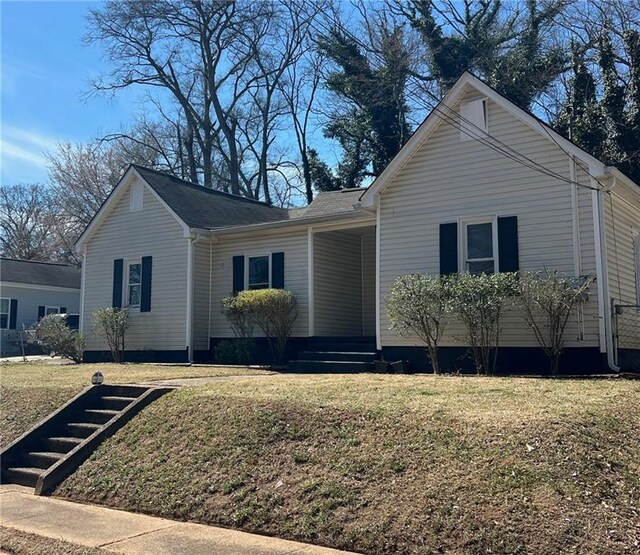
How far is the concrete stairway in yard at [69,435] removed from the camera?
8219 millimetres

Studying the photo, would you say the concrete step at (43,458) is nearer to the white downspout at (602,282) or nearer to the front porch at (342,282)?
the front porch at (342,282)

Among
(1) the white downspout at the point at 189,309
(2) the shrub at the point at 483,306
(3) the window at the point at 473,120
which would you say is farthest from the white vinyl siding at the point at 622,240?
(1) the white downspout at the point at 189,309

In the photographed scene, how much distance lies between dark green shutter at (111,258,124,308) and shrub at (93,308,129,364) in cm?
59

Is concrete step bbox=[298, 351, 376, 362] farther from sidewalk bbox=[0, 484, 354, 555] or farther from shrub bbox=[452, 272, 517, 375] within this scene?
sidewalk bbox=[0, 484, 354, 555]

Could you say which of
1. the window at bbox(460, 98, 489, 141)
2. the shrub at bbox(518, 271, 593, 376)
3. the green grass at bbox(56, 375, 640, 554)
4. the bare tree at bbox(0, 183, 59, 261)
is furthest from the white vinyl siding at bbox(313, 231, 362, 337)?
the bare tree at bbox(0, 183, 59, 261)

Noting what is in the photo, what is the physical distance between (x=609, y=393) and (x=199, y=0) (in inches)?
1281

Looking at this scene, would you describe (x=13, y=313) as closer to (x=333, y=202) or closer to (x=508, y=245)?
(x=333, y=202)

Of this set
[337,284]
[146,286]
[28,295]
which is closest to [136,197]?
[146,286]

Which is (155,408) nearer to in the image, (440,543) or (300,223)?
(440,543)

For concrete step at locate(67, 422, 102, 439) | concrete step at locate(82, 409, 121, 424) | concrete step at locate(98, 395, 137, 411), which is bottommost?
concrete step at locate(67, 422, 102, 439)

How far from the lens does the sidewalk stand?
5396 mm

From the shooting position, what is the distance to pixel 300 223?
1677 centimetres

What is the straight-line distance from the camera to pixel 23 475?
846cm

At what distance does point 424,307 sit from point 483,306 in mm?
1142
